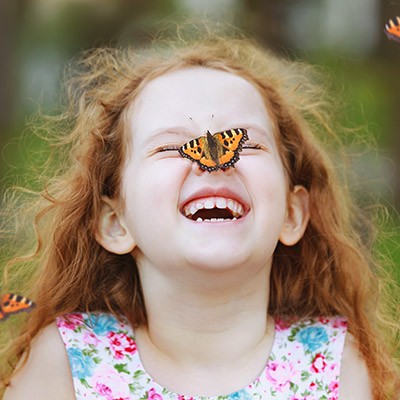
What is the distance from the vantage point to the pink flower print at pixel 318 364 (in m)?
2.23

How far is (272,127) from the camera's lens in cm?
231

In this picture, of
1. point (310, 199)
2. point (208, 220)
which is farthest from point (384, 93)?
point (208, 220)

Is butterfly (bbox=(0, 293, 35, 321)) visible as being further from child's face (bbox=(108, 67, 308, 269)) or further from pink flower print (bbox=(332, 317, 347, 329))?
pink flower print (bbox=(332, 317, 347, 329))

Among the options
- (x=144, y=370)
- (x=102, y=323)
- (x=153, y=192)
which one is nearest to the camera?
(x=153, y=192)

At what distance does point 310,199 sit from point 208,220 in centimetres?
46

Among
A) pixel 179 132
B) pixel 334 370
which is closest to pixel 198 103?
pixel 179 132

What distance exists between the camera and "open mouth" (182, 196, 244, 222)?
2.05 metres

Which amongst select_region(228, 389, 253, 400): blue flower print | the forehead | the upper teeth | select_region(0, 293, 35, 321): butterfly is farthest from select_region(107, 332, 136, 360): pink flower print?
select_region(0, 293, 35, 321): butterfly

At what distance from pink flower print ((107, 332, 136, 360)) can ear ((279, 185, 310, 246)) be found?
454 millimetres

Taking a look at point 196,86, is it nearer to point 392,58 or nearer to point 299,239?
point 299,239

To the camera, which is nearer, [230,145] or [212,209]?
[230,145]

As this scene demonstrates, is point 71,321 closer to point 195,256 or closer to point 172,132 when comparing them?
point 195,256

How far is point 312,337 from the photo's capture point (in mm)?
2307

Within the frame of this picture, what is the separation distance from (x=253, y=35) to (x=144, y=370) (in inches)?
122
